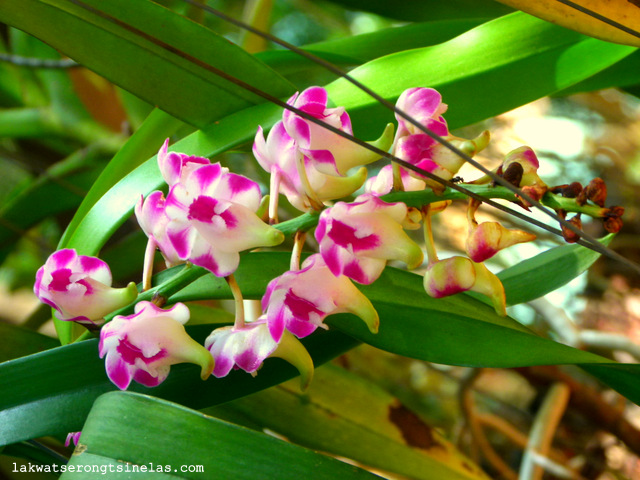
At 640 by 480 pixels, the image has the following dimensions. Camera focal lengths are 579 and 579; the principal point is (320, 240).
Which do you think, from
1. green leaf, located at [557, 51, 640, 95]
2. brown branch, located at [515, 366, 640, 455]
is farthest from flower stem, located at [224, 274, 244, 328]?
brown branch, located at [515, 366, 640, 455]

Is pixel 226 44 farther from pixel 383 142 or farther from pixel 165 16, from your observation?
pixel 383 142

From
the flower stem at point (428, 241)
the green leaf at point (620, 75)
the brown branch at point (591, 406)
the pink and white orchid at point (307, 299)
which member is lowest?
the brown branch at point (591, 406)

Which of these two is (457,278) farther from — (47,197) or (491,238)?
(47,197)

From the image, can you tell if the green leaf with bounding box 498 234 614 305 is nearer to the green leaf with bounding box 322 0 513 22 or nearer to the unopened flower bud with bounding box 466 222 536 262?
the unopened flower bud with bounding box 466 222 536 262

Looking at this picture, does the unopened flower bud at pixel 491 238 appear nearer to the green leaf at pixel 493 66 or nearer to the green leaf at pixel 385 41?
the green leaf at pixel 493 66

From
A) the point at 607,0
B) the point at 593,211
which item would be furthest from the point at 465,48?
the point at 593,211

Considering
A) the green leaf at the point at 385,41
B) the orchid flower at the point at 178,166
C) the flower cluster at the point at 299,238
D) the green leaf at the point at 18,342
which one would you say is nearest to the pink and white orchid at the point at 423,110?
the flower cluster at the point at 299,238
